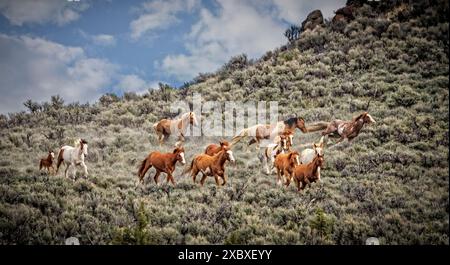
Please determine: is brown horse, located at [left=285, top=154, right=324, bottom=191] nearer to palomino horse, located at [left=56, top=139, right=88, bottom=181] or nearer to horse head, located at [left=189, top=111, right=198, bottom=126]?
horse head, located at [left=189, top=111, right=198, bottom=126]

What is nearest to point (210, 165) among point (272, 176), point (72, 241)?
point (272, 176)

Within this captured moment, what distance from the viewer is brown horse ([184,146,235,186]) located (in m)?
10.0

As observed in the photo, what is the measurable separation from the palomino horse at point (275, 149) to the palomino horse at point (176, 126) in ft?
8.57

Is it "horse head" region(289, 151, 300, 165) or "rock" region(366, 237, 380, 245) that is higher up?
"horse head" region(289, 151, 300, 165)

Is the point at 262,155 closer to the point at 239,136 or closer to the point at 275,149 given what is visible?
the point at 275,149

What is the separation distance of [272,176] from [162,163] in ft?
8.64

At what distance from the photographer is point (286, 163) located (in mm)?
10297

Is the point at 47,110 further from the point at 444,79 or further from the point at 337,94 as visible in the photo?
the point at 444,79

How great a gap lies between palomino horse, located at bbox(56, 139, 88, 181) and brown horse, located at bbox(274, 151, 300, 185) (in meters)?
4.61

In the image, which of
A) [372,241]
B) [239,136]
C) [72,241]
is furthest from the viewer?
[239,136]

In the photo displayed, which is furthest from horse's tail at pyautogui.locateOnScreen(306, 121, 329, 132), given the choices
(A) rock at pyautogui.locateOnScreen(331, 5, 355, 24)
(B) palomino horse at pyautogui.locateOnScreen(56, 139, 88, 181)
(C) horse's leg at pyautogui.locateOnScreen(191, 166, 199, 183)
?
(A) rock at pyautogui.locateOnScreen(331, 5, 355, 24)

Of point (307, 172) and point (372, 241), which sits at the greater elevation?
point (307, 172)
